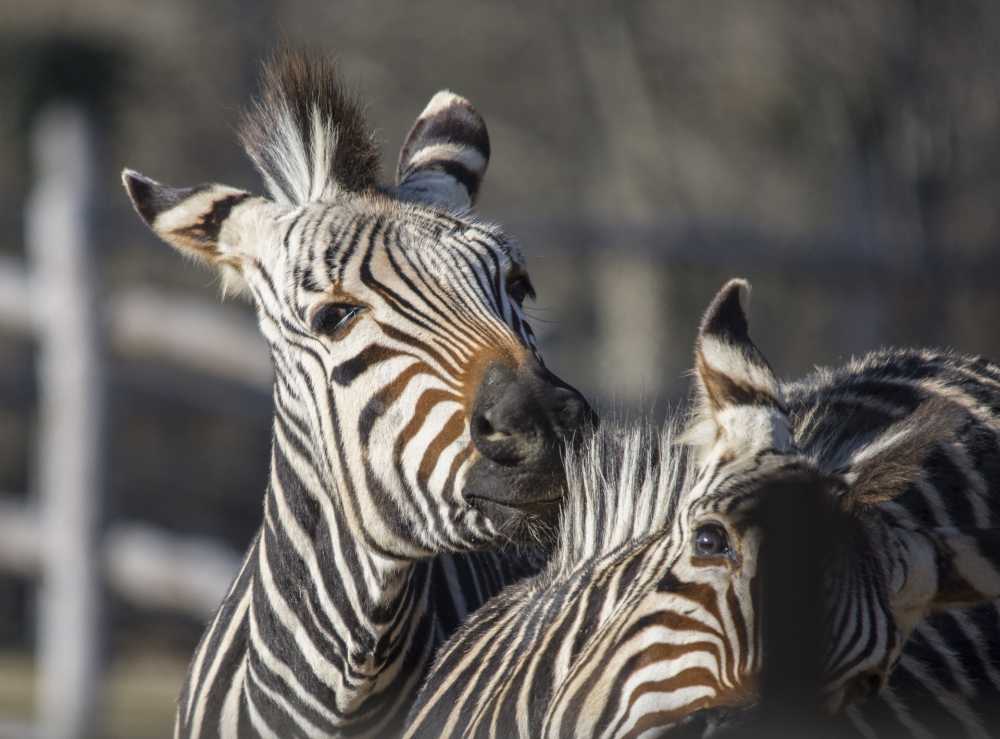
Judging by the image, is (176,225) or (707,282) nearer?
(176,225)

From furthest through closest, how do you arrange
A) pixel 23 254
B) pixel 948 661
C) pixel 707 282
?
1. pixel 23 254
2. pixel 707 282
3. pixel 948 661

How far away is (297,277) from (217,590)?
15.4 feet

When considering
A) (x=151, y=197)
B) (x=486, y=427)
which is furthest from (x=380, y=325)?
(x=151, y=197)

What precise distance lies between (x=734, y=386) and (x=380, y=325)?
50.7 inches

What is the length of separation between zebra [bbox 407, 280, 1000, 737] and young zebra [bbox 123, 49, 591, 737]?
0.31 meters

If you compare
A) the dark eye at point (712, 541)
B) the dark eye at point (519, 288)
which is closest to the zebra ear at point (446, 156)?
the dark eye at point (519, 288)

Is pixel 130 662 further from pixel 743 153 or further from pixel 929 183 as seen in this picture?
pixel 743 153

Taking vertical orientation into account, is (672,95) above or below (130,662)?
above

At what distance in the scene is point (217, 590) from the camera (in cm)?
812

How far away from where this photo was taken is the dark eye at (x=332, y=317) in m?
3.66

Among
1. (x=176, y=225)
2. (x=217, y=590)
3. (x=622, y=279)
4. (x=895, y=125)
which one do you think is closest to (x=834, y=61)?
(x=895, y=125)

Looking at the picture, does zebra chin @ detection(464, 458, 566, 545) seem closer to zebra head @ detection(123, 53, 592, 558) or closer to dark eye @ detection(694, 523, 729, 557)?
zebra head @ detection(123, 53, 592, 558)

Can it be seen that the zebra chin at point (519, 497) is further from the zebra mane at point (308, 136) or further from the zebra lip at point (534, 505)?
the zebra mane at point (308, 136)

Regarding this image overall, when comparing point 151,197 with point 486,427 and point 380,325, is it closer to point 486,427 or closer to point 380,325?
point 380,325
